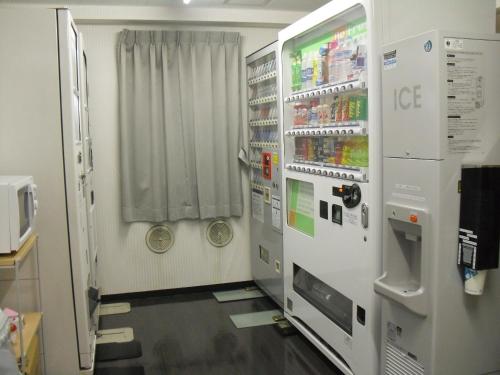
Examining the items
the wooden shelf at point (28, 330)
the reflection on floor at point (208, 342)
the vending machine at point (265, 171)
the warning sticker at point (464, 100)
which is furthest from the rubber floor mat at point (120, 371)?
the warning sticker at point (464, 100)

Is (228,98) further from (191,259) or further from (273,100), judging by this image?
(191,259)

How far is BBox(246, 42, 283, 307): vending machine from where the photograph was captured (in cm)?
394

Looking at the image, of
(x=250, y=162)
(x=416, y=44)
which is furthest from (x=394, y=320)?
(x=250, y=162)

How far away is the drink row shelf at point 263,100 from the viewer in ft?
12.8

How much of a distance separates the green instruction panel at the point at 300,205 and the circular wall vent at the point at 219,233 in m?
1.14

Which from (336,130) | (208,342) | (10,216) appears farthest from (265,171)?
(10,216)

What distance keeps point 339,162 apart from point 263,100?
136 centimetres

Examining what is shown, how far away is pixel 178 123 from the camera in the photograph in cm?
439

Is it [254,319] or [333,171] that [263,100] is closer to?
[333,171]

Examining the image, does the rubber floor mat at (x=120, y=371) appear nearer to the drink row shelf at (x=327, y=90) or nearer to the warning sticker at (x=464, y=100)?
the drink row shelf at (x=327, y=90)

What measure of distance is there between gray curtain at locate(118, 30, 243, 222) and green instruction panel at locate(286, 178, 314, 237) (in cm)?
99

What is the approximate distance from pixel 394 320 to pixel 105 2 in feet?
11.2

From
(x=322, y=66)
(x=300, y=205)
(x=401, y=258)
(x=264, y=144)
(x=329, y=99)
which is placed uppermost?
(x=322, y=66)

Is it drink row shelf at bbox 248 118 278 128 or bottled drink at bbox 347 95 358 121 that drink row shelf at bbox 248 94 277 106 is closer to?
drink row shelf at bbox 248 118 278 128
